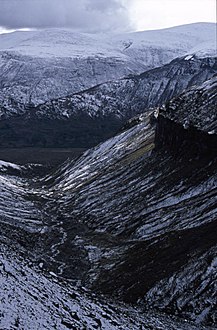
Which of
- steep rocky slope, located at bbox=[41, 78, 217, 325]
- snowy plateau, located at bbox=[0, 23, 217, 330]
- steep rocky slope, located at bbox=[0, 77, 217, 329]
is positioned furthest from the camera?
steep rocky slope, located at bbox=[41, 78, 217, 325]

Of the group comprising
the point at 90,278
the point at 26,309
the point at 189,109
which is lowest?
the point at 90,278

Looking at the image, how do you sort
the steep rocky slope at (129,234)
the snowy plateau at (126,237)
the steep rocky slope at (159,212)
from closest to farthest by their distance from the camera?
1. the snowy plateau at (126,237)
2. the steep rocky slope at (129,234)
3. the steep rocky slope at (159,212)

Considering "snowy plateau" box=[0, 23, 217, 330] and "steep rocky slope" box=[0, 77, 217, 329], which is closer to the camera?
"snowy plateau" box=[0, 23, 217, 330]

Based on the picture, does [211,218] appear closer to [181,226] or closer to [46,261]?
[181,226]

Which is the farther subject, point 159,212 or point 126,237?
point 159,212

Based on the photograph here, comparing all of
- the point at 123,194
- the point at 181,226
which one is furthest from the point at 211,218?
the point at 123,194

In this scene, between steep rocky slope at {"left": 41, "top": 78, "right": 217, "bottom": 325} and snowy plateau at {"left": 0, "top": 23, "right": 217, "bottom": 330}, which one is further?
steep rocky slope at {"left": 41, "top": 78, "right": 217, "bottom": 325}

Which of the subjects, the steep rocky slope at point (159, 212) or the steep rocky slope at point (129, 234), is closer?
the steep rocky slope at point (129, 234)

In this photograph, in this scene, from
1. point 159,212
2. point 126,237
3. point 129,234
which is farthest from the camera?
point 159,212

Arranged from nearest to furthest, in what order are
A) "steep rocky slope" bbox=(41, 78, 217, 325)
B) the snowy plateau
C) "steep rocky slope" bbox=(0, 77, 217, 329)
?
the snowy plateau
"steep rocky slope" bbox=(0, 77, 217, 329)
"steep rocky slope" bbox=(41, 78, 217, 325)

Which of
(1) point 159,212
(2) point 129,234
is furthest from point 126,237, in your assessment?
(1) point 159,212

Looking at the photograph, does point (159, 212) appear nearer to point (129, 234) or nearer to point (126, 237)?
point (129, 234)
